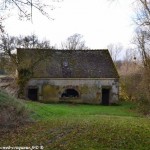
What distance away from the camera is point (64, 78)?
44.0 metres

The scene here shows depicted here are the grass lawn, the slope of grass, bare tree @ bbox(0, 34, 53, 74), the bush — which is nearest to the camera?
the grass lawn

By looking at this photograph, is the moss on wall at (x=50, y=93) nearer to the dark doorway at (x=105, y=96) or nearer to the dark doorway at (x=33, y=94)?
the dark doorway at (x=33, y=94)

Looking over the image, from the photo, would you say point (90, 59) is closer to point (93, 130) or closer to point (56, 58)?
point (56, 58)

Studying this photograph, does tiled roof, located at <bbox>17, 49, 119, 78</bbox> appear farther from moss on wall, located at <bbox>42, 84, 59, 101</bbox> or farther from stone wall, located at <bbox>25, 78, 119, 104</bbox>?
moss on wall, located at <bbox>42, 84, 59, 101</bbox>

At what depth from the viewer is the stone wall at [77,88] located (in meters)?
43.6

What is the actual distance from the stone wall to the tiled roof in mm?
665

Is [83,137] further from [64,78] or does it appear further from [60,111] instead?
[64,78]

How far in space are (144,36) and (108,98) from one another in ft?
33.8

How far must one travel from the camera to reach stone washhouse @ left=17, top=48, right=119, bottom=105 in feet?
143

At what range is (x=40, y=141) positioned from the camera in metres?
12.9

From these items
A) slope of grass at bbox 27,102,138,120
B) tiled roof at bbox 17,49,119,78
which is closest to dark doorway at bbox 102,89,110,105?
tiled roof at bbox 17,49,119,78

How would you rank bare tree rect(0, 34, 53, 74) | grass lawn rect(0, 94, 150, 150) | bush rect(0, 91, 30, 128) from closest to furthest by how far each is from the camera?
grass lawn rect(0, 94, 150, 150) → bush rect(0, 91, 30, 128) → bare tree rect(0, 34, 53, 74)

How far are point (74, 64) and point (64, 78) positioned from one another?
138 inches

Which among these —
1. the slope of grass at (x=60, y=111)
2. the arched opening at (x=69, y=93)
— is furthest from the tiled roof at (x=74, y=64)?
the slope of grass at (x=60, y=111)
